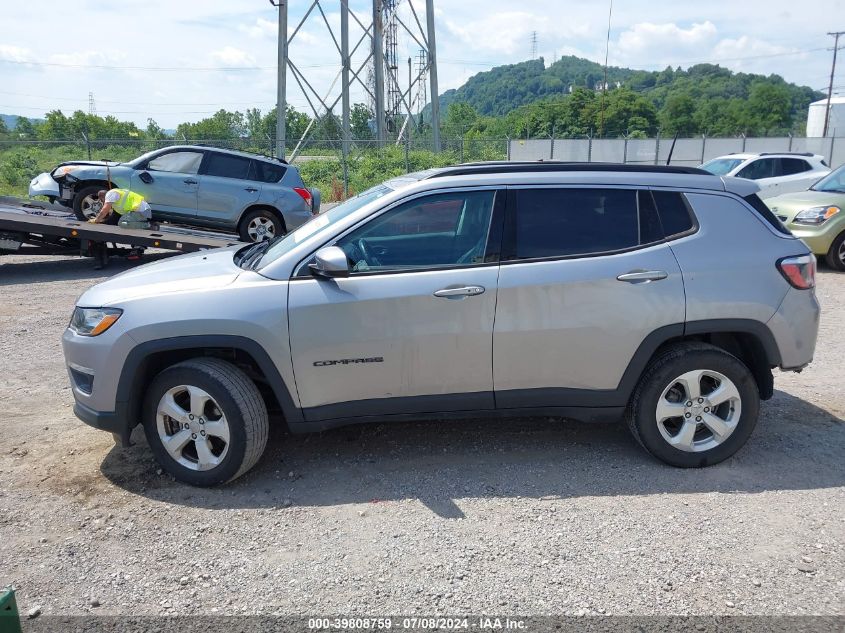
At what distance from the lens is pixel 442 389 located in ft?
13.9

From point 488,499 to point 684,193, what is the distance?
2.20 m

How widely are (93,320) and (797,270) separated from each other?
13.8 feet

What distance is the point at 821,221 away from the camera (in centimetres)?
1079

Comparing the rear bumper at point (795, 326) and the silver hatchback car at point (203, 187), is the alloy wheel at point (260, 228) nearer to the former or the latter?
the silver hatchback car at point (203, 187)

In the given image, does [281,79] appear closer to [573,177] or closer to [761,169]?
[761,169]

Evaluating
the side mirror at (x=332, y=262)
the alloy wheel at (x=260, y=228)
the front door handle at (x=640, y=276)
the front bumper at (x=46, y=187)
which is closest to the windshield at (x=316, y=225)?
the side mirror at (x=332, y=262)

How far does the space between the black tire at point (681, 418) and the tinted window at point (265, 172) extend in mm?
10124

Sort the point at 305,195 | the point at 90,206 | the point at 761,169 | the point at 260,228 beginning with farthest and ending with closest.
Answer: the point at 761,169, the point at 305,195, the point at 260,228, the point at 90,206

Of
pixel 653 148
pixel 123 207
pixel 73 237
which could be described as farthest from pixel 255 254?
pixel 653 148

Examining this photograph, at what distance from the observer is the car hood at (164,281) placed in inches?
164

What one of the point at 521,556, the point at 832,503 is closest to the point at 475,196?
the point at 521,556

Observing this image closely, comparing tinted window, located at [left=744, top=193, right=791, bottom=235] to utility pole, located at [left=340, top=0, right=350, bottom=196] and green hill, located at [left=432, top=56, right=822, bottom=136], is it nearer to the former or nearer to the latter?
utility pole, located at [left=340, top=0, right=350, bottom=196]

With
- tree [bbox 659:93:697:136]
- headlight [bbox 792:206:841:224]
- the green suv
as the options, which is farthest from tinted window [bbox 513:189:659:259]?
tree [bbox 659:93:697:136]

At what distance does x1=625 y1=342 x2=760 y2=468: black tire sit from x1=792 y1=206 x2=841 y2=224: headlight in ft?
25.4
